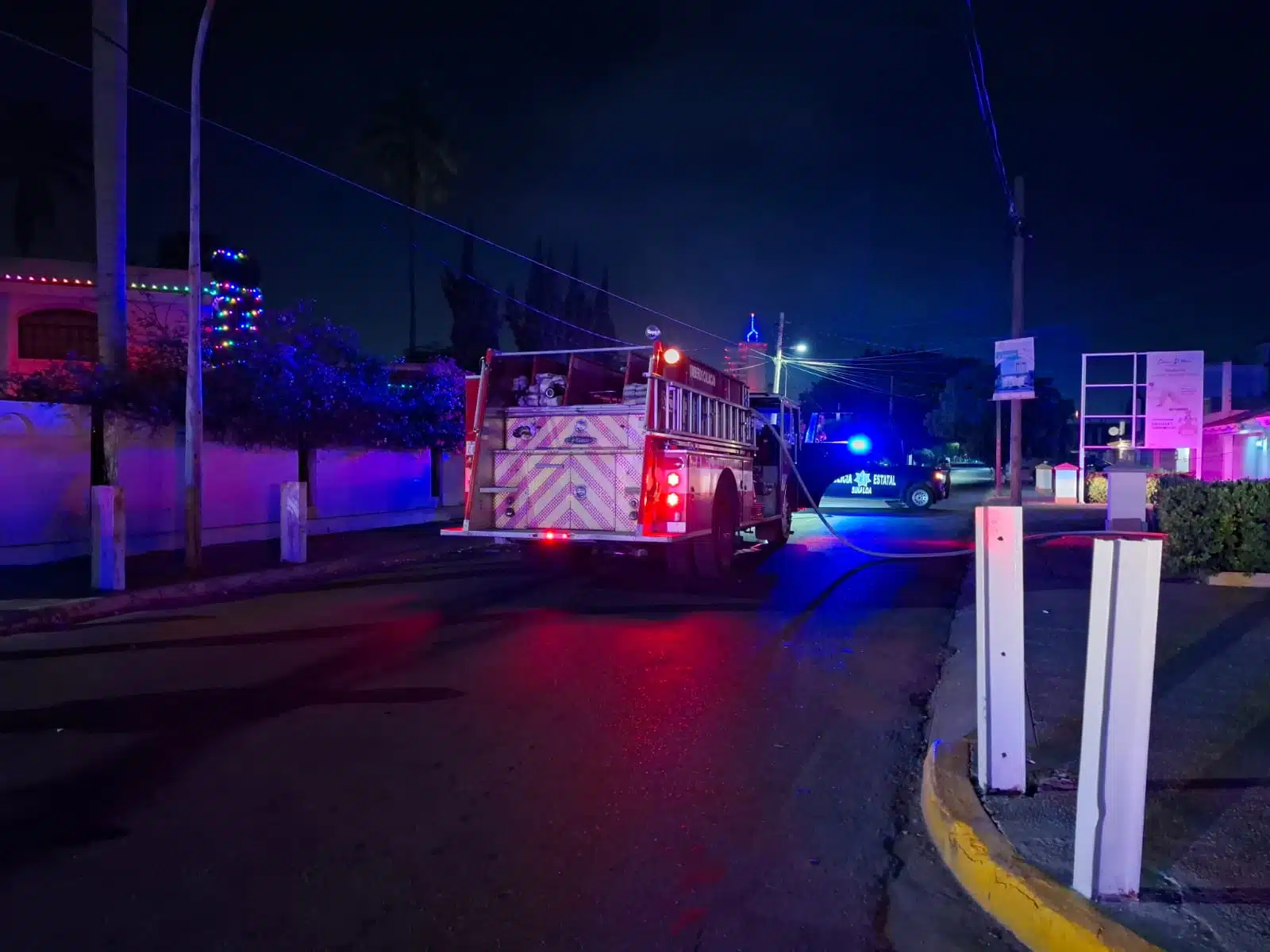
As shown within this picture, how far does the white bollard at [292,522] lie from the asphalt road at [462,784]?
211 inches

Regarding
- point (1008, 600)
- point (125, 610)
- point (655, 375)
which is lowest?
point (125, 610)

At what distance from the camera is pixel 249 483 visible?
61.4 ft

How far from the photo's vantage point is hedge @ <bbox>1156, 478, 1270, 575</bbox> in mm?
11828

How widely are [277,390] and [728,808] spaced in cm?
1514


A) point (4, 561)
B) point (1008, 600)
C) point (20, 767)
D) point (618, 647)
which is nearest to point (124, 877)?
point (20, 767)

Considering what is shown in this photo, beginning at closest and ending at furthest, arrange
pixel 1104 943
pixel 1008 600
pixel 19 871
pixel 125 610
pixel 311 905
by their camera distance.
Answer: pixel 1104 943 → pixel 311 905 → pixel 19 871 → pixel 1008 600 → pixel 125 610

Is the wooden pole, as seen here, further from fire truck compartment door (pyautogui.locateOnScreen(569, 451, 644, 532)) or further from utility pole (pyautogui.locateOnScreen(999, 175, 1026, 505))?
fire truck compartment door (pyautogui.locateOnScreen(569, 451, 644, 532))

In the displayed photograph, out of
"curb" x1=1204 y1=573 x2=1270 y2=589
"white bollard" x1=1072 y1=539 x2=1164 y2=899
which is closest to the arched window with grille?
"curb" x1=1204 y1=573 x2=1270 y2=589

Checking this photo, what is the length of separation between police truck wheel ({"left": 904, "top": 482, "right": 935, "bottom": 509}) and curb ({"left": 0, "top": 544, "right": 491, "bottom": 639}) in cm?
1792

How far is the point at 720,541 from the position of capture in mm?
13938

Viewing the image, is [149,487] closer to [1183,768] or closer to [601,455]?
[601,455]

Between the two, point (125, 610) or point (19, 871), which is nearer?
point (19, 871)

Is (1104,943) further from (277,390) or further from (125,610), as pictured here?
(277,390)

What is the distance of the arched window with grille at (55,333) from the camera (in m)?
25.5
